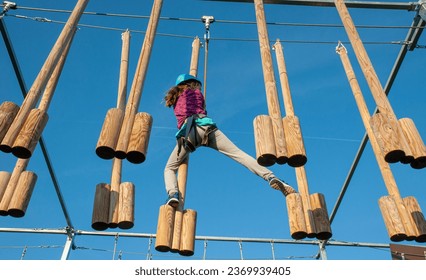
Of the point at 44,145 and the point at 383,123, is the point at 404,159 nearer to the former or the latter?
the point at 383,123

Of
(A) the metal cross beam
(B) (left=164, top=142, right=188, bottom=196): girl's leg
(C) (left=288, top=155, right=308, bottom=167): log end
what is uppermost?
(A) the metal cross beam

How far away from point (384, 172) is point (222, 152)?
177cm

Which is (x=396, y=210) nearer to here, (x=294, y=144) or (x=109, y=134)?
(x=294, y=144)

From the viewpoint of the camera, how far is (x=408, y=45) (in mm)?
6414

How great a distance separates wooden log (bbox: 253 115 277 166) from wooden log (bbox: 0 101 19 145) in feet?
6.15

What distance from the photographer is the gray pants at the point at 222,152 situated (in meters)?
4.71

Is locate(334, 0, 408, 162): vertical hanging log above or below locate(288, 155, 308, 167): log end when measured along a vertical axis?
above

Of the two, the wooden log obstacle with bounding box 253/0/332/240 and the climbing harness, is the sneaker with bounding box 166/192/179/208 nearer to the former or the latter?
the climbing harness

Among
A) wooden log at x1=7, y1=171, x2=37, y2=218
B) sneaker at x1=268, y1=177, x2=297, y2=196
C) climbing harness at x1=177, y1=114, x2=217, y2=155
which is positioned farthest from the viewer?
climbing harness at x1=177, y1=114, x2=217, y2=155

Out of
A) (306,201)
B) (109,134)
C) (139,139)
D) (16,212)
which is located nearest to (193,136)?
(306,201)

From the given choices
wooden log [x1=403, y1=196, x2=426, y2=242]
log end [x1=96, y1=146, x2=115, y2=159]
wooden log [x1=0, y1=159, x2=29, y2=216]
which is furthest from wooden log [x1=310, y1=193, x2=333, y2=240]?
wooden log [x1=0, y1=159, x2=29, y2=216]

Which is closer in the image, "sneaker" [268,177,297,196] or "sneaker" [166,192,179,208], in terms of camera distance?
"sneaker" [166,192,179,208]

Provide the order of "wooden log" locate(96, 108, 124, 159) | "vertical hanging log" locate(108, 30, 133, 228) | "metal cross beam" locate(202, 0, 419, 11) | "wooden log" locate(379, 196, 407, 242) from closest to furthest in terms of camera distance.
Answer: "wooden log" locate(96, 108, 124, 159) < "vertical hanging log" locate(108, 30, 133, 228) < "wooden log" locate(379, 196, 407, 242) < "metal cross beam" locate(202, 0, 419, 11)

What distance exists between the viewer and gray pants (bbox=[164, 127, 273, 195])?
4.71m
